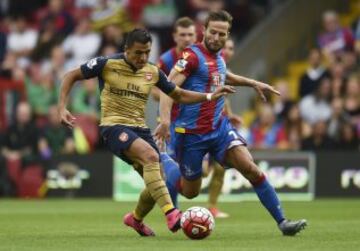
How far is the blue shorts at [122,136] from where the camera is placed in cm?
1184

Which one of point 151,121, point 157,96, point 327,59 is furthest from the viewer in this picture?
point 327,59

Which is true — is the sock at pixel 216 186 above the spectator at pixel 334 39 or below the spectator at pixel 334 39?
below

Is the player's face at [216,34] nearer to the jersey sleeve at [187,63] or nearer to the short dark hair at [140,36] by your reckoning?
the jersey sleeve at [187,63]

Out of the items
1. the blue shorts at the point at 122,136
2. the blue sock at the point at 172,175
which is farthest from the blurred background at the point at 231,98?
the blue shorts at the point at 122,136

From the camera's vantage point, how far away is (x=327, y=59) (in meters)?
23.8

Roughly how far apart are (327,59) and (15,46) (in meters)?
7.06

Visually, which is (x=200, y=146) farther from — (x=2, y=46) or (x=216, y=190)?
(x=2, y=46)

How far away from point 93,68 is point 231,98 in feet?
41.8

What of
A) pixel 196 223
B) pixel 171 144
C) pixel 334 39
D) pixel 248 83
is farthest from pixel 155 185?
pixel 334 39

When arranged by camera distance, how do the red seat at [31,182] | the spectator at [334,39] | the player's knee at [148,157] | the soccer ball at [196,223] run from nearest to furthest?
1. the soccer ball at [196,223]
2. the player's knee at [148,157]
3. the red seat at [31,182]
4. the spectator at [334,39]

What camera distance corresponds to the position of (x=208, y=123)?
41.9ft

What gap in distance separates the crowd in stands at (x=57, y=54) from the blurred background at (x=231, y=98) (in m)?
0.03

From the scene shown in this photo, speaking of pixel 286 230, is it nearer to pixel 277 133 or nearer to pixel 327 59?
pixel 277 133

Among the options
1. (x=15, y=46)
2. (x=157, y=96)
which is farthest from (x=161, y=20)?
(x=157, y=96)
